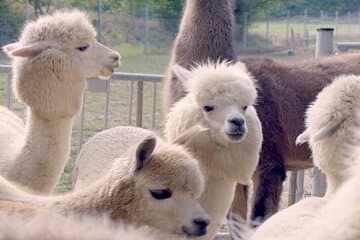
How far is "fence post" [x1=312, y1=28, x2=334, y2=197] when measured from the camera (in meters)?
5.25

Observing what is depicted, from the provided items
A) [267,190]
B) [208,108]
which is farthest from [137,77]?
[208,108]

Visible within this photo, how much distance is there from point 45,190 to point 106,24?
21.8 m

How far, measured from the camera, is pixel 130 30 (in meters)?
25.7

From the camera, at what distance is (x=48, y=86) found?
399 cm

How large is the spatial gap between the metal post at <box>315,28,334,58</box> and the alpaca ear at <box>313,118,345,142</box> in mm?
2173

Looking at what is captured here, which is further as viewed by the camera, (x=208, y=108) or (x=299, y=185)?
(x=299, y=185)

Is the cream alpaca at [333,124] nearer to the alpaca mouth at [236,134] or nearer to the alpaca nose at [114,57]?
the alpaca mouth at [236,134]

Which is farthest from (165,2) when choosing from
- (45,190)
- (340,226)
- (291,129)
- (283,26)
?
(340,226)

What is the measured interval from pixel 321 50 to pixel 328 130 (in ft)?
8.74

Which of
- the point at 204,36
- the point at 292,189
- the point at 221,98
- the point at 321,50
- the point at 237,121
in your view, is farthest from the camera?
the point at 321,50

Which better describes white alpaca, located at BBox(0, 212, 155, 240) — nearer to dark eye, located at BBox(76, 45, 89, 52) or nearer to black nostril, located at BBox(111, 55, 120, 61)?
dark eye, located at BBox(76, 45, 89, 52)

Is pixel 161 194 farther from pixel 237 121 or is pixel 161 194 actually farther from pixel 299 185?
pixel 299 185

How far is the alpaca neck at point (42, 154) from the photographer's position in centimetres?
387

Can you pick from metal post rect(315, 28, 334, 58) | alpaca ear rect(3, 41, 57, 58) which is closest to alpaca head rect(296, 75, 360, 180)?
alpaca ear rect(3, 41, 57, 58)
